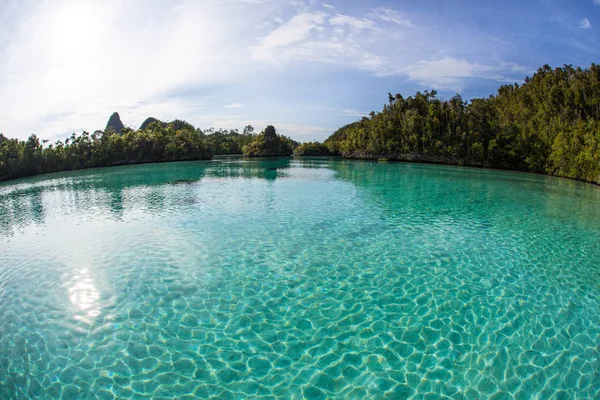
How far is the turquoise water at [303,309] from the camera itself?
498cm

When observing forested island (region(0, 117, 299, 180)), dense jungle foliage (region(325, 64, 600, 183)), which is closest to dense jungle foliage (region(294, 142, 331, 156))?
forested island (region(0, 117, 299, 180))

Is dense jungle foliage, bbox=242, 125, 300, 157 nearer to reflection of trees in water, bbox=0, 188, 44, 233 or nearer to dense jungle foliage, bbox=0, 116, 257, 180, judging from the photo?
dense jungle foliage, bbox=0, 116, 257, 180

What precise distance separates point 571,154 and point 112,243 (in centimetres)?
4579

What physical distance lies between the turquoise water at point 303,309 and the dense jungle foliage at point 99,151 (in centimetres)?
5153

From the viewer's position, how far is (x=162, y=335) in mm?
6090

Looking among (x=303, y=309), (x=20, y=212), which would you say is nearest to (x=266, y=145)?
(x=20, y=212)

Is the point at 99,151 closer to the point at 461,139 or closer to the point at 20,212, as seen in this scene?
the point at 20,212

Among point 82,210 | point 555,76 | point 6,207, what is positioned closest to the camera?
point 82,210

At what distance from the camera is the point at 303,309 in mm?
6992

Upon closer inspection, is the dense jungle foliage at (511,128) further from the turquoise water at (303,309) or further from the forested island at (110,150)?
the forested island at (110,150)

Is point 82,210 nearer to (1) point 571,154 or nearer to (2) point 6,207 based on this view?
(2) point 6,207

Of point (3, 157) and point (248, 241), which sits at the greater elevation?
point (3, 157)

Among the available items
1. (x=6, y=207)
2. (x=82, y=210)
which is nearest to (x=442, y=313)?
(x=82, y=210)

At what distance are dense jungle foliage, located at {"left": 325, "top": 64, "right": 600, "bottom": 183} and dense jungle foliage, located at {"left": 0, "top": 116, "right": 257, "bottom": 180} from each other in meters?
47.1
